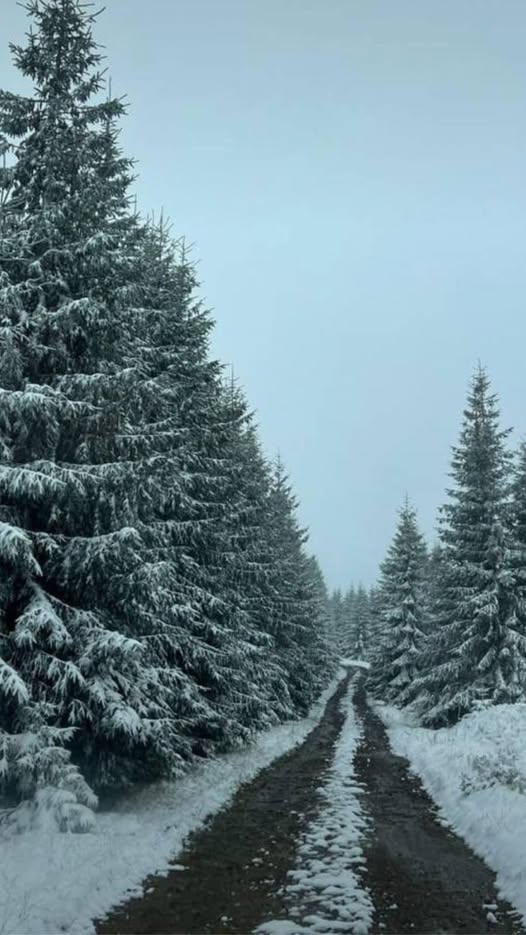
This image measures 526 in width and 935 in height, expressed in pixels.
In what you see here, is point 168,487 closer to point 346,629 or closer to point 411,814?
point 411,814

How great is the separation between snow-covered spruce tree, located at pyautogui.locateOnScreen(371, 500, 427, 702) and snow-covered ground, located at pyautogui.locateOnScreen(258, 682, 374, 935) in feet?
91.9

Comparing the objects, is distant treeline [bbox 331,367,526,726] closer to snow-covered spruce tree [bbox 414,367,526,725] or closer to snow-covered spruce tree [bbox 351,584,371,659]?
snow-covered spruce tree [bbox 414,367,526,725]

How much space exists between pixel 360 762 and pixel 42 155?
17551 mm

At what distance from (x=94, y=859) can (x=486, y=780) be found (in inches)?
325

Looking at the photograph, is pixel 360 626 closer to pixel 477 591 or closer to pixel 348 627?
pixel 348 627

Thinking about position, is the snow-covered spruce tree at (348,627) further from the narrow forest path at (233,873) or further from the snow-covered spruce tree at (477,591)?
the narrow forest path at (233,873)

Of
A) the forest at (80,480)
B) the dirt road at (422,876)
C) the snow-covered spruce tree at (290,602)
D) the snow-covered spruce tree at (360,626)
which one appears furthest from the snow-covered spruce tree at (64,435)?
the snow-covered spruce tree at (360,626)

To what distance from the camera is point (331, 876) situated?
27.7 ft

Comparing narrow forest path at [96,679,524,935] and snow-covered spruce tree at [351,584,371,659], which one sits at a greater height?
narrow forest path at [96,679,524,935]

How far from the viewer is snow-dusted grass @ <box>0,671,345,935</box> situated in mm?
6754

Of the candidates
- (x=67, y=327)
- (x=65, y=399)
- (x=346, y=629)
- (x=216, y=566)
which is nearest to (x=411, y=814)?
(x=216, y=566)

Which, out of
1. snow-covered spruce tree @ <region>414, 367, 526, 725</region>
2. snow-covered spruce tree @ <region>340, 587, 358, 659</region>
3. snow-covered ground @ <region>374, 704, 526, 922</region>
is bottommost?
snow-covered spruce tree @ <region>340, 587, 358, 659</region>

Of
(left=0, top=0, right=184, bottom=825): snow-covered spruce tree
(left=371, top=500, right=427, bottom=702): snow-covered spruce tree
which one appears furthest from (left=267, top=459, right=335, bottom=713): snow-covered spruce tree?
(left=0, top=0, right=184, bottom=825): snow-covered spruce tree

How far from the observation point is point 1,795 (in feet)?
32.8
